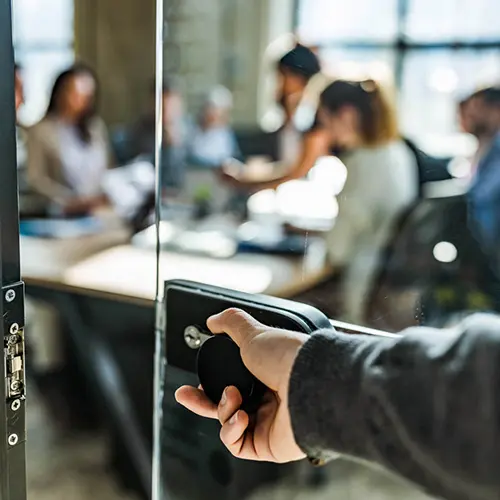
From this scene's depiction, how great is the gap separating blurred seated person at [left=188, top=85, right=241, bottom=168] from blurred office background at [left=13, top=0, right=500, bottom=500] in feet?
0.04

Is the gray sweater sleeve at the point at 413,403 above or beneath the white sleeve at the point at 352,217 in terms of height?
above

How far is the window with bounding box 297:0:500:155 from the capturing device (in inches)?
123

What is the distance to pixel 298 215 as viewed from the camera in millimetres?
1989

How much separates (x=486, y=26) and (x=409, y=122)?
1.66 feet

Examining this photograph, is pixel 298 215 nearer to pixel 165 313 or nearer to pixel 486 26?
pixel 165 313

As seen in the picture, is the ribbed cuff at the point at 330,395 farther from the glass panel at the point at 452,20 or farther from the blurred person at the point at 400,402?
the glass panel at the point at 452,20

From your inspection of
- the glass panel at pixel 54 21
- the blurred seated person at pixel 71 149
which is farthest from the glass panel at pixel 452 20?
the blurred seated person at pixel 71 149

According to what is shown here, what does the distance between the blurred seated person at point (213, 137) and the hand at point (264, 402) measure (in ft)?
7.40

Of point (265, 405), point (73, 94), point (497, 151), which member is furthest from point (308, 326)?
point (73, 94)

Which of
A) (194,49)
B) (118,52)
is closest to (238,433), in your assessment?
(118,52)

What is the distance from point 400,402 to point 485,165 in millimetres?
1501

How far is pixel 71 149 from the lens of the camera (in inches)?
87.3

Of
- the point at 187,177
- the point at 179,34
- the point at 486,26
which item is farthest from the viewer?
the point at 179,34

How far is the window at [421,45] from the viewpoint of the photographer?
3.11m
